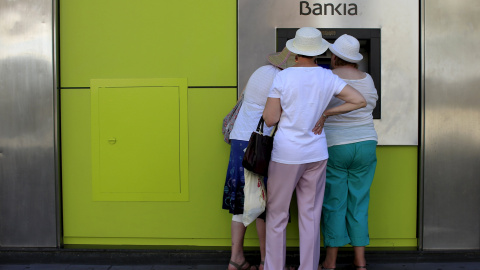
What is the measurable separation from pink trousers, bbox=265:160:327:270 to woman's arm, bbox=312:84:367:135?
0.23 metres

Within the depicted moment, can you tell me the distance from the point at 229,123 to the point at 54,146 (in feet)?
4.55

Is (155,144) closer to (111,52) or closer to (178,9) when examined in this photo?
(111,52)

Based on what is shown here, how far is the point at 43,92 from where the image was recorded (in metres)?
4.01

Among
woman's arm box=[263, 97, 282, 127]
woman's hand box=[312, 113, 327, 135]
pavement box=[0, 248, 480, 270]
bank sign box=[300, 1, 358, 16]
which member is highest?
bank sign box=[300, 1, 358, 16]

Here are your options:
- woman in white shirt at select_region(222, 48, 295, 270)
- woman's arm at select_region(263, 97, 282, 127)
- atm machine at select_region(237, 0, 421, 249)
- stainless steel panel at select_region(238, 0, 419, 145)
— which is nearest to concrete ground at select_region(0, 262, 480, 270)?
woman in white shirt at select_region(222, 48, 295, 270)

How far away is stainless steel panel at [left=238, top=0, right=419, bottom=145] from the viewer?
3939mm

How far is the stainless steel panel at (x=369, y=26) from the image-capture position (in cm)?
394

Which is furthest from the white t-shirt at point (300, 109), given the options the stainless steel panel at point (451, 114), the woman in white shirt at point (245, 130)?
the stainless steel panel at point (451, 114)

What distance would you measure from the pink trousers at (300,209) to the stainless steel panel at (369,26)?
1001mm

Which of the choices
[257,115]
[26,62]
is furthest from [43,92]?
[257,115]

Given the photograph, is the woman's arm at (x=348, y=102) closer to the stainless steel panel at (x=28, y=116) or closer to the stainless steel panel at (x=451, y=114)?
the stainless steel panel at (x=451, y=114)

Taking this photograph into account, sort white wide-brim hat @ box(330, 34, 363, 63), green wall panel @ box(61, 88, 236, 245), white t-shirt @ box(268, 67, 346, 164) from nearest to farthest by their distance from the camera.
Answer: white t-shirt @ box(268, 67, 346, 164) < white wide-brim hat @ box(330, 34, 363, 63) < green wall panel @ box(61, 88, 236, 245)

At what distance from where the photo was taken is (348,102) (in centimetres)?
321

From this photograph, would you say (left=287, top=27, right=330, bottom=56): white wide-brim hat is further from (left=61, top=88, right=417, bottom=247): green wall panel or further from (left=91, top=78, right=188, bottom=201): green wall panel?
(left=91, top=78, right=188, bottom=201): green wall panel
